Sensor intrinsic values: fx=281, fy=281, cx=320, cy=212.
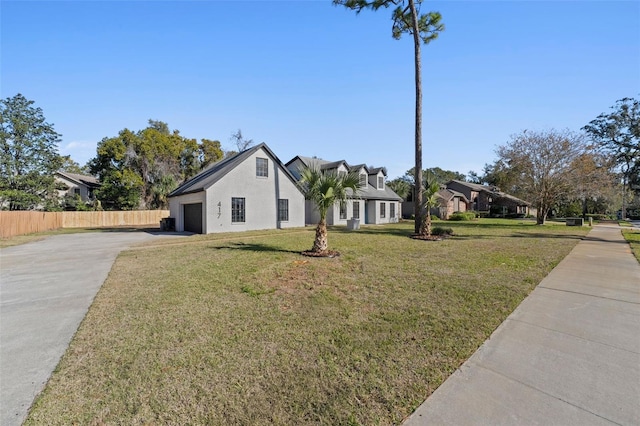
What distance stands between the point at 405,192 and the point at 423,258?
1189 inches

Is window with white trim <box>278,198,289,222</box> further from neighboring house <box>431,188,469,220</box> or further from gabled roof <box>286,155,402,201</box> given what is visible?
neighboring house <box>431,188,469,220</box>

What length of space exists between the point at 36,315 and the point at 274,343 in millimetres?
4289

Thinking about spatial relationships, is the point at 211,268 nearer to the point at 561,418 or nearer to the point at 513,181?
the point at 561,418

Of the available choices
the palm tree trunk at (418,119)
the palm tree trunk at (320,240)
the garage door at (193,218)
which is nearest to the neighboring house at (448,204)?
the palm tree trunk at (418,119)

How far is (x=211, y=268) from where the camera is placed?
7684 mm

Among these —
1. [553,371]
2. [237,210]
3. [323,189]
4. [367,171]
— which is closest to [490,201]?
[367,171]

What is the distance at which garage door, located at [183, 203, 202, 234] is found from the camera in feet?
60.3

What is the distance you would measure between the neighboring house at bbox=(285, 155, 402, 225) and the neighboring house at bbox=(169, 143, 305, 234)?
3099 millimetres

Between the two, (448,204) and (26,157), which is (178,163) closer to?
(26,157)

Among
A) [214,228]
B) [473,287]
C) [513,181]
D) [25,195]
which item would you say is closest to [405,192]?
[513,181]

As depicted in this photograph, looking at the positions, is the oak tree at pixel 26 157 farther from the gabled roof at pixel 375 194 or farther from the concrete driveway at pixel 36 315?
the gabled roof at pixel 375 194

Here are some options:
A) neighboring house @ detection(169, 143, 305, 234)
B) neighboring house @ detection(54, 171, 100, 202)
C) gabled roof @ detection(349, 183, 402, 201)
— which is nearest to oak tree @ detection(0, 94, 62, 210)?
neighboring house @ detection(54, 171, 100, 202)

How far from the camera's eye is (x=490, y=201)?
51.1 metres

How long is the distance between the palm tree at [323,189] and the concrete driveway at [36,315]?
593 cm
